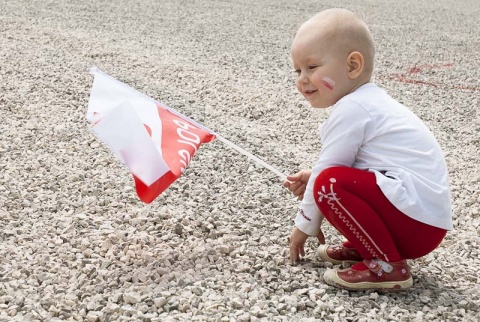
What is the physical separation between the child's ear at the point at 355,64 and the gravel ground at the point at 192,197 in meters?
0.90

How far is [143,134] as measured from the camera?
302cm

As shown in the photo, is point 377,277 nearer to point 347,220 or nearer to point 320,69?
point 347,220

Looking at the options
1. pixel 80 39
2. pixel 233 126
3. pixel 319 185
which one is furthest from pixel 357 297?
pixel 80 39

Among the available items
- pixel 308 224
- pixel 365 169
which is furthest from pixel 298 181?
pixel 365 169

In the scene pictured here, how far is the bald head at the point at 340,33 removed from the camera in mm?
2799

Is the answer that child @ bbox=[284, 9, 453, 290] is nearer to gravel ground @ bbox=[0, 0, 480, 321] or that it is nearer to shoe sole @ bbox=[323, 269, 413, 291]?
shoe sole @ bbox=[323, 269, 413, 291]

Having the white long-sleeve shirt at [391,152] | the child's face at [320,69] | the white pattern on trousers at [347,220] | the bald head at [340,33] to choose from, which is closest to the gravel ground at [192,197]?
the white pattern on trousers at [347,220]

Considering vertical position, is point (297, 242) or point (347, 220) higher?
point (347, 220)

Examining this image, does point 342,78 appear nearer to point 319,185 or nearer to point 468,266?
point 319,185

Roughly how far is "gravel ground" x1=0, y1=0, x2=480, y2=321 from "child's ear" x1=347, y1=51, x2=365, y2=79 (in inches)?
35.3

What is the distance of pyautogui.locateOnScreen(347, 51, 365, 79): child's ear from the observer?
9.22ft

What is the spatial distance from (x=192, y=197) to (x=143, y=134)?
0.98 meters

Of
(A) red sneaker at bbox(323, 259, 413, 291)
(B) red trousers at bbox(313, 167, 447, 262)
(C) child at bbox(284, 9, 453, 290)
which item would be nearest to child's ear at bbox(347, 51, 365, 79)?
(C) child at bbox(284, 9, 453, 290)

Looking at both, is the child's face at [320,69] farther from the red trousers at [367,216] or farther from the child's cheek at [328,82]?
the red trousers at [367,216]
